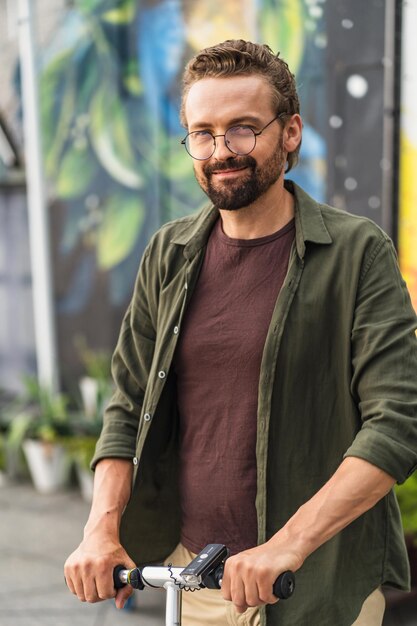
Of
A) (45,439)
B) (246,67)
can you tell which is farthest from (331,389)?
(45,439)

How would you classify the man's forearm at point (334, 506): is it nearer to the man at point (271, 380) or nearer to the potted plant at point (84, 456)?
the man at point (271, 380)

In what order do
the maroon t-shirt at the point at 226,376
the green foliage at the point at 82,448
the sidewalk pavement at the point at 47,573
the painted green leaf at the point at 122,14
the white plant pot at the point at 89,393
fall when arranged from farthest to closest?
the white plant pot at the point at 89,393 → the painted green leaf at the point at 122,14 → the green foliage at the point at 82,448 → the sidewalk pavement at the point at 47,573 → the maroon t-shirt at the point at 226,376

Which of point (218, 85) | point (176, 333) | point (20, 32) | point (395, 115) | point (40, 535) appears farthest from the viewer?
point (20, 32)

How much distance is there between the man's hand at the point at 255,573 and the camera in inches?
70.1

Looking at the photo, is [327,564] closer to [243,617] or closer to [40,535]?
[243,617]

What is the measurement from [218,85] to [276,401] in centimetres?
69

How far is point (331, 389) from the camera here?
2.07 m

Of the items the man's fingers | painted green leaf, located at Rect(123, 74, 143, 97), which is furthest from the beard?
painted green leaf, located at Rect(123, 74, 143, 97)

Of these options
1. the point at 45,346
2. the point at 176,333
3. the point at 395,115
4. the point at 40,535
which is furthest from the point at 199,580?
the point at 45,346

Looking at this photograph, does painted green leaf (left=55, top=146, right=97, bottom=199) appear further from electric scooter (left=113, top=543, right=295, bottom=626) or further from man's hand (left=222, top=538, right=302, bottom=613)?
man's hand (left=222, top=538, right=302, bottom=613)

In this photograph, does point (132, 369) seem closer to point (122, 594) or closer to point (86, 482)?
point (122, 594)

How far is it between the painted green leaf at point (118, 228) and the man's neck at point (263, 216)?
14.4 feet

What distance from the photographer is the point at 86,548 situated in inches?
81.4

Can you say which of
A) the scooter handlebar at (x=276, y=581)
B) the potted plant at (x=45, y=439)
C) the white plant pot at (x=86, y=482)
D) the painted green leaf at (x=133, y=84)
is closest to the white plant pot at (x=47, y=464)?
the potted plant at (x=45, y=439)
